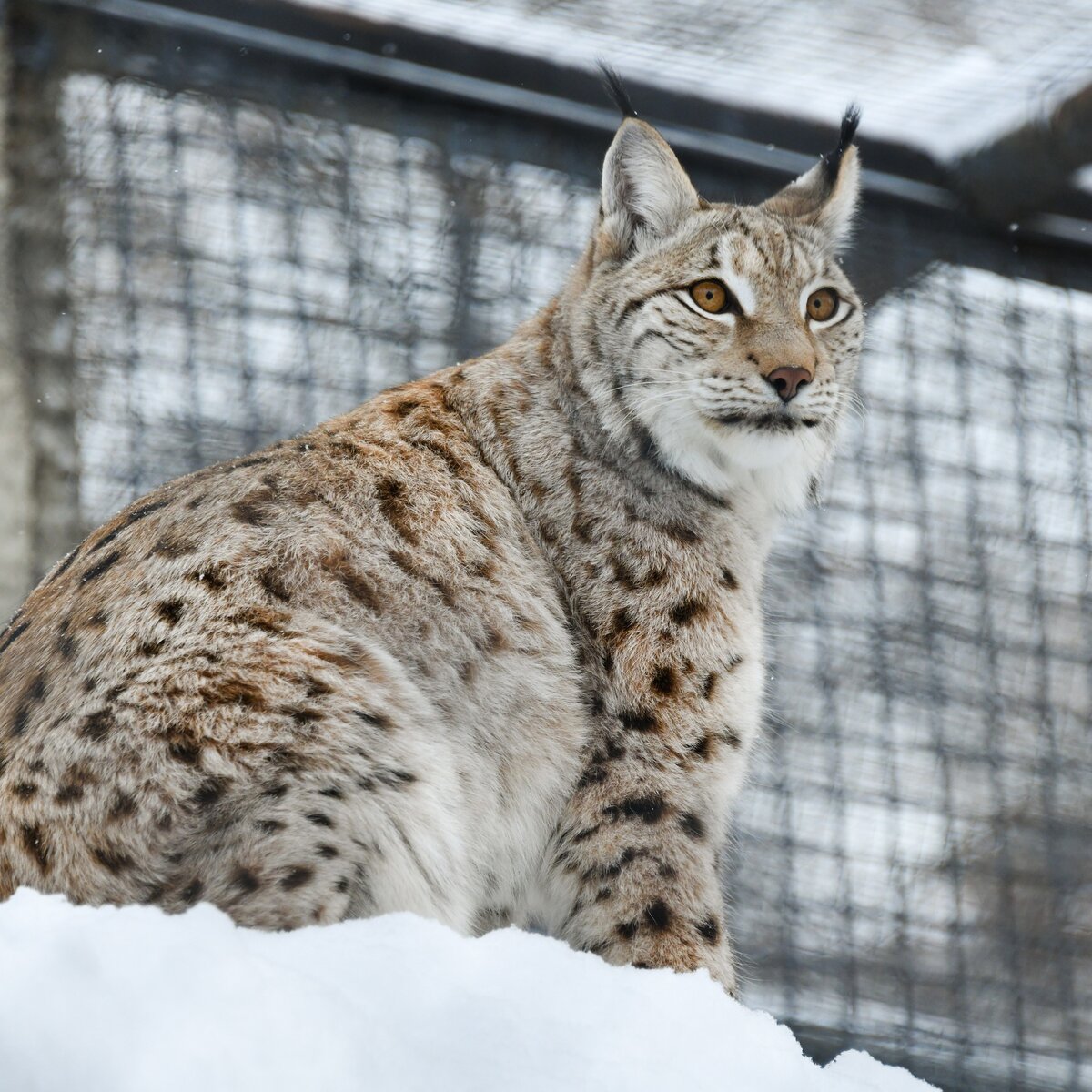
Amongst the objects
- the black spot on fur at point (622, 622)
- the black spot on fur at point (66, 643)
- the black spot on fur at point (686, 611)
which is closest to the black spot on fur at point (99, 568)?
the black spot on fur at point (66, 643)

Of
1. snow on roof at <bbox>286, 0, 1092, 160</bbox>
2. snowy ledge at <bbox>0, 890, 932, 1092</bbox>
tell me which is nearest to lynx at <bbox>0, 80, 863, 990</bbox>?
snowy ledge at <bbox>0, 890, 932, 1092</bbox>

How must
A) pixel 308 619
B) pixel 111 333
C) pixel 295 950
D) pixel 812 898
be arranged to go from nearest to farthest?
pixel 295 950 < pixel 308 619 < pixel 111 333 < pixel 812 898

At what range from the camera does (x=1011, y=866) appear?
5.49 meters

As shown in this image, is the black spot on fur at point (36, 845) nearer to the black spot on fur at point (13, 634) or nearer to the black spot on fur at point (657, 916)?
the black spot on fur at point (13, 634)

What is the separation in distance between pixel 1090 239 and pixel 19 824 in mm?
3700

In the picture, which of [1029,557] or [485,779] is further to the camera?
[1029,557]

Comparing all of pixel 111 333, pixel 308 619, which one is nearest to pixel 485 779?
pixel 308 619

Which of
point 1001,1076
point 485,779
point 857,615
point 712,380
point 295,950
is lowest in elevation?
point 1001,1076

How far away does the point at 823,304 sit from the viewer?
12.9 ft

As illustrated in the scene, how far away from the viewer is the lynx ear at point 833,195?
4121 mm

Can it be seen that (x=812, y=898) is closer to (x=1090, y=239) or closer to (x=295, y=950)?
(x=1090, y=239)

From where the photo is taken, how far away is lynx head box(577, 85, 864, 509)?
3623 mm

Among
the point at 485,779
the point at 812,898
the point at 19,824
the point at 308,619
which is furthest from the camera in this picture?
the point at 812,898

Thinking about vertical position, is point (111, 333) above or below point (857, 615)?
above
